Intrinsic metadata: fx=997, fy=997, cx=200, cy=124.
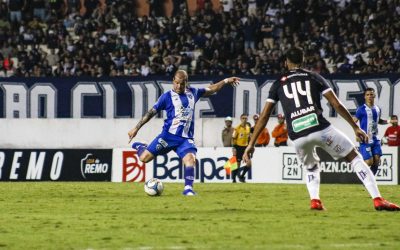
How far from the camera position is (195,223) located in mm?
12750

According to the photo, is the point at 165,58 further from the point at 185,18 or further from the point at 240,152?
the point at 240,152

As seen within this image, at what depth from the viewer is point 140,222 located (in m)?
13.0

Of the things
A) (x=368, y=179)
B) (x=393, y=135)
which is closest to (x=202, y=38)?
(x=393, y=135)

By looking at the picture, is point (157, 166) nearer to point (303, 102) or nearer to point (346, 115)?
point (303, 102)

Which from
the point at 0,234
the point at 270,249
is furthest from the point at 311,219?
the point at 0,234

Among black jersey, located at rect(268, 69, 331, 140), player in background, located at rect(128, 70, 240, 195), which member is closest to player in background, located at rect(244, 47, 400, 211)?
black jersey, located at rect(268, 69, 331, 140)

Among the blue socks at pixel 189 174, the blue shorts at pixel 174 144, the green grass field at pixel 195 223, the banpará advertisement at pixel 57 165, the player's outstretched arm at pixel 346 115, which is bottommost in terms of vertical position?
the banpará advertisement at pixel 57 165

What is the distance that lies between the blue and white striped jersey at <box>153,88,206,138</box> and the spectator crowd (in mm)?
12392

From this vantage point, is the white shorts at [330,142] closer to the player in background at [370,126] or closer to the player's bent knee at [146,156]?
the player's bent knee at [146,156]

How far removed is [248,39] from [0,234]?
23979 millimetres

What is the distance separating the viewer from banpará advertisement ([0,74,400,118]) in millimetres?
30625

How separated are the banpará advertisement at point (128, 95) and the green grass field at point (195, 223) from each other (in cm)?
1229

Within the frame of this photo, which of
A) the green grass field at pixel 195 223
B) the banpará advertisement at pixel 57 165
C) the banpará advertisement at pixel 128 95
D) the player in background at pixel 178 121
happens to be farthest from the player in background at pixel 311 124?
the banpará advertisement at pixel 57 165

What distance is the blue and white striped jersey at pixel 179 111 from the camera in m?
19.6
